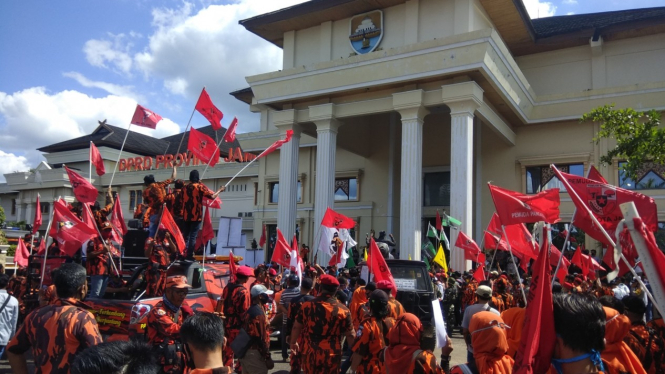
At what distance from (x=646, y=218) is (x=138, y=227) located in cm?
957

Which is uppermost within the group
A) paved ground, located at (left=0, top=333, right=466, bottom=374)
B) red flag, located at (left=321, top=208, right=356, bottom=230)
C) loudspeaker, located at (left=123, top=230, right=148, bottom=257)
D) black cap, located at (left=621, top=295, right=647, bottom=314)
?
red flag, located at (left=321, top=208, right=356, bottom=230)

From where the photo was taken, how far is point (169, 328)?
438cm

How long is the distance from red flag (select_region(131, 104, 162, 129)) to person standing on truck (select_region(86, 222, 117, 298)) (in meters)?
4.09

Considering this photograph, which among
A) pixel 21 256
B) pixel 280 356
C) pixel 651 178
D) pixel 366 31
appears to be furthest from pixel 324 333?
pixel 651 178

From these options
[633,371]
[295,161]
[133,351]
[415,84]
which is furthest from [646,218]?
[295,161]

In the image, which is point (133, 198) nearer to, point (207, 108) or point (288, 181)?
point (288, 181)

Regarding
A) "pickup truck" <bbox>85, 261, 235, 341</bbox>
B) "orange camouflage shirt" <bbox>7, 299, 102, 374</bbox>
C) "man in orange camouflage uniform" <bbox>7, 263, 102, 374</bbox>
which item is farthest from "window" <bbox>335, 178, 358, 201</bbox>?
"orange camouflage shirt" <bbox>7, 299, 102, 374</bbox>

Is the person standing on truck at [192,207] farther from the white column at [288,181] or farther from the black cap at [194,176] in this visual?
the white column at [288,181]

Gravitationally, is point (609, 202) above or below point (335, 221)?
above

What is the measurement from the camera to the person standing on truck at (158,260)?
25.3 ft

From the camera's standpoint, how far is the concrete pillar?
19609mm

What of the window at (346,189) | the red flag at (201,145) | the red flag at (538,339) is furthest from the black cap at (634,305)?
the window at (346,189)

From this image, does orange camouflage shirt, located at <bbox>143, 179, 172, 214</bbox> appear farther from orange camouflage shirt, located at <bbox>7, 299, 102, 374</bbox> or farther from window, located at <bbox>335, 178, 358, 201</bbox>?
window, located at <bbox>335, 178, 358, 201</bbox>

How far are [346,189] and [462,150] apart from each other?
10.5m
